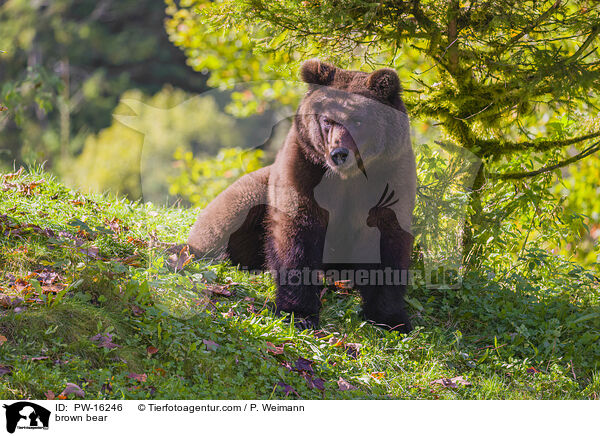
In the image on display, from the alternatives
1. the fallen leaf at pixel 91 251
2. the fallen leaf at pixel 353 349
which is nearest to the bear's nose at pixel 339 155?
the fallen leaf at pixel 353 349

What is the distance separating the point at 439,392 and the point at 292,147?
2.05 meters

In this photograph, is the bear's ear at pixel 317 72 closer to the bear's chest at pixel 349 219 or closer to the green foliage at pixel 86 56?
the bear's chest at pixel 349 219

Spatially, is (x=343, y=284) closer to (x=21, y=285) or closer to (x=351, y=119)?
(x=351, y=119)

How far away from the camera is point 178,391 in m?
3.39

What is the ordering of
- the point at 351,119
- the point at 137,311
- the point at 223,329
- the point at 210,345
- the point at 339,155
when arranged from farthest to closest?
the point at 351,119, the point at 339,155, the point at 223,329, the point at 137,311, the point at 210,345

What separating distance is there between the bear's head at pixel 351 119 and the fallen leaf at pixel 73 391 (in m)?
2.20

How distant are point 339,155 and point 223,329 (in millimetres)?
1405

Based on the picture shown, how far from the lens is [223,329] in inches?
159

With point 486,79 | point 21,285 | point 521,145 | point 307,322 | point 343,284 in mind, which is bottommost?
point 307,322

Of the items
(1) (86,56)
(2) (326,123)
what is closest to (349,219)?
(2) (326,123)

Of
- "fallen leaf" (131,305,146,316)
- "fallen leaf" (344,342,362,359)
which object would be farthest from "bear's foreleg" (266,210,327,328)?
"fallen leaf" (131,305,146,316)

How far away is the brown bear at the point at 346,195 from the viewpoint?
4.54m

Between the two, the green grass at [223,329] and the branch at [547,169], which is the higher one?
the branch at [547,169]

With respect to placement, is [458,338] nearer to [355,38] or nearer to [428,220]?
[428,220]
